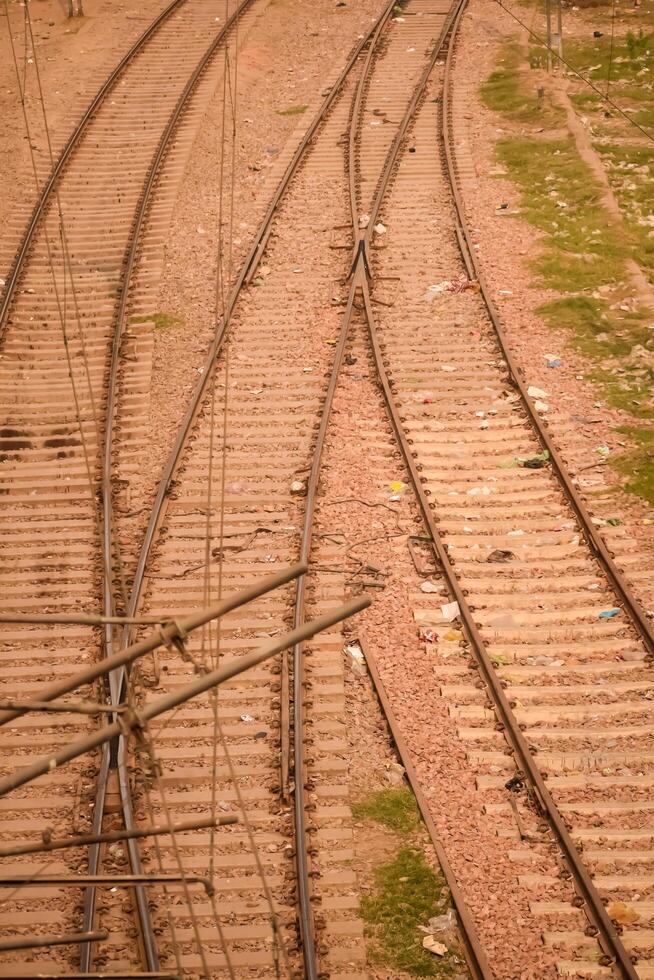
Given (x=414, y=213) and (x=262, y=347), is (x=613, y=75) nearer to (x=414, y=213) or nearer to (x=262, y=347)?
(x=414, y=213)

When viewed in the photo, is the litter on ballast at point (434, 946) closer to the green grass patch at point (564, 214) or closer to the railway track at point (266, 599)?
the railway track at point (266, 599)

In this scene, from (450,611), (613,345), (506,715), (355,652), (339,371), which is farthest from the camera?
(613,345)

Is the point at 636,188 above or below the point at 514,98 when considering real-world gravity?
below

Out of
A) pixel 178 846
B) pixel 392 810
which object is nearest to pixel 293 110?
pixel 392 810

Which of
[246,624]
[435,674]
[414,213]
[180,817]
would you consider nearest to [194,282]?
[414,213]

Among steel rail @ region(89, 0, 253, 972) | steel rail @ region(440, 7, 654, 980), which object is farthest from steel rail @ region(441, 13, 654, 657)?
steel rail @ region(89, 0, 253, 972)

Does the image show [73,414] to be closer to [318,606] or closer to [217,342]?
[217,342]

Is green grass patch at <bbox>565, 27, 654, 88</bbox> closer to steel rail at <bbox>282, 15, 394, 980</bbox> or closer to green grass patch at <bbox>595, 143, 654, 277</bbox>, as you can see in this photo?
green grass patch at <bbox>595, 143, 654, 277</bbox>
